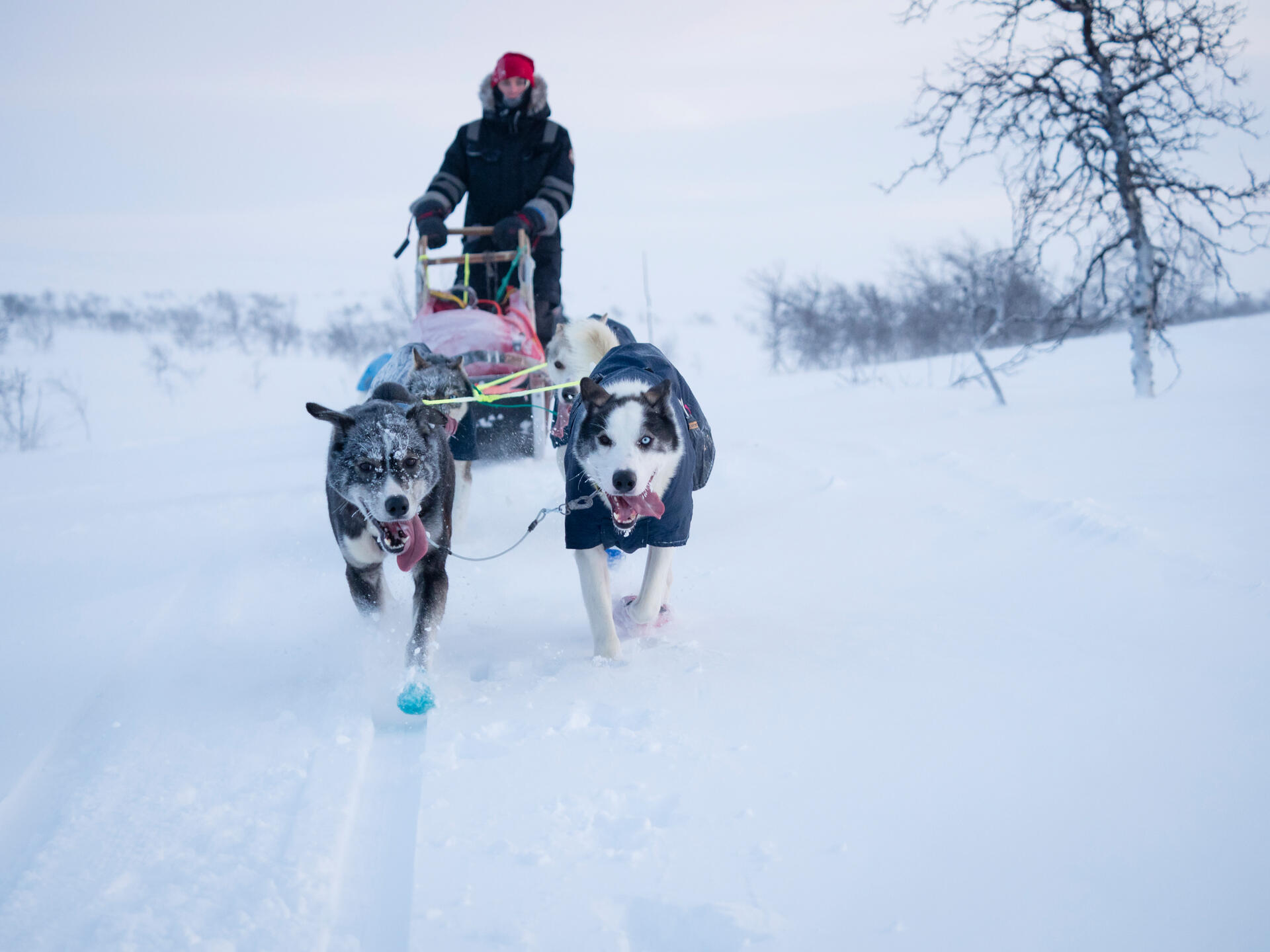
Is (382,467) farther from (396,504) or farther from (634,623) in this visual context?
(634,623)

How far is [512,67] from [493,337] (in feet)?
5.29

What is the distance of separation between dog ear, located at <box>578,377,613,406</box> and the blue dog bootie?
1.03m

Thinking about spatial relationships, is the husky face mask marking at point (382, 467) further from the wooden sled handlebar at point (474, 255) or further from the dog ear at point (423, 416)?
the wooden sled handlebar at point (474, 255)

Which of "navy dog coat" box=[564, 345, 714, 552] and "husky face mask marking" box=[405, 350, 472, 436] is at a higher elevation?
"husky face mask marking" box=[405, 350, 472, 436]

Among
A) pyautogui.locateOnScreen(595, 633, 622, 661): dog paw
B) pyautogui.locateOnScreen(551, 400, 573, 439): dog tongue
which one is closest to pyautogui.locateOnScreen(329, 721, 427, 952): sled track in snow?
pyautogui.locateOnScreen(595, 633, 622, 661): dog paw

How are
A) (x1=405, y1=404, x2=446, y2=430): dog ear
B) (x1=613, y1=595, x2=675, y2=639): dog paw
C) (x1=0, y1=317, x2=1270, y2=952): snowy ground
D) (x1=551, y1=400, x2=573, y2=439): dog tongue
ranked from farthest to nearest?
(x1=551, y1=400, x2=573, y2=439): dog tongue, (x1=613, y1=595, x2=675, y2=639): dog paw, (x1=405, y1=404, x2=446, y2=430): dog ear, (x1=0, y1=317, x2=1270, y2=952): snowy ground

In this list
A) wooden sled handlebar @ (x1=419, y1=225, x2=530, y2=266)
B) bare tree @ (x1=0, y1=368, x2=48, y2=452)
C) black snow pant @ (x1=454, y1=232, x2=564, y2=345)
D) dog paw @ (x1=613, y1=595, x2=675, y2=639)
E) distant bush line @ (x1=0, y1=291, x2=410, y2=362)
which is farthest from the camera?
distant bush line @ (x1=0, y1=291, x2=410, y2=362)

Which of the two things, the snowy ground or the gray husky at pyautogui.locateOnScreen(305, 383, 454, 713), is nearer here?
the snowy ground

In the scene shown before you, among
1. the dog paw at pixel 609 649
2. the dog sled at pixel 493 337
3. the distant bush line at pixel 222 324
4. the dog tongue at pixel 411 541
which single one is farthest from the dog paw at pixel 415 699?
→ the distant bush line at pixel 222 324

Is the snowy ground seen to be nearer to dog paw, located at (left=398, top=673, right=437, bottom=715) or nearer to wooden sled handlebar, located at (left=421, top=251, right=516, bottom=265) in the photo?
dog paw, located at (left=398, top=673, right=437, bottom=715)

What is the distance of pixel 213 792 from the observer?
1852mm

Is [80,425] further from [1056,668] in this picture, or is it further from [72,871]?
[1056,668]

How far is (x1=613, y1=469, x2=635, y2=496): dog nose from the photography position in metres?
2.38

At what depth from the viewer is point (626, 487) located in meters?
2.39
